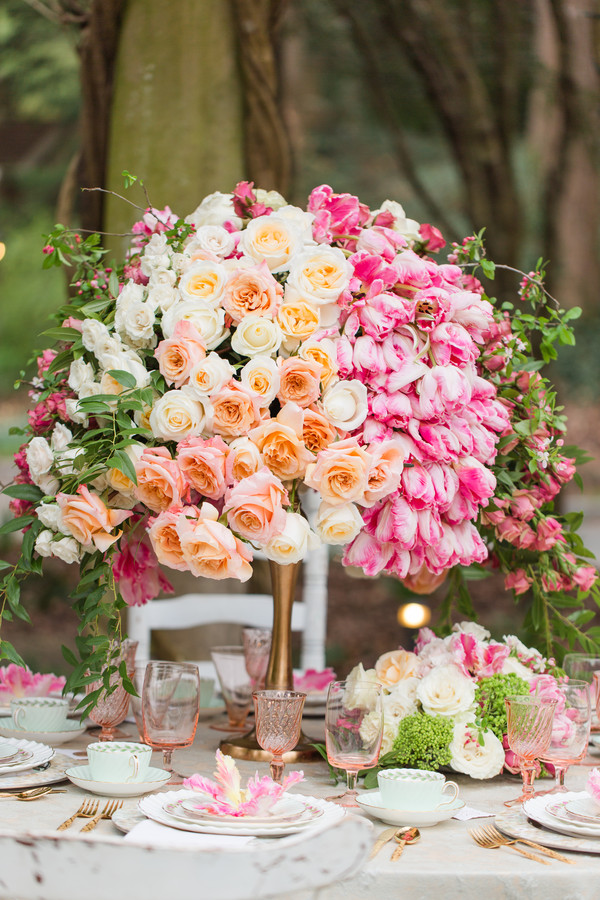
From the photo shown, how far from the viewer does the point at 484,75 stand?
5.50 metres

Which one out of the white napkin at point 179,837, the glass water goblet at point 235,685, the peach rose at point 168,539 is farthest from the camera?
the glass water goblet at point 235,685

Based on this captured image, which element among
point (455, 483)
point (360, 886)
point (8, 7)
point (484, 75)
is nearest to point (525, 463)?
point (455, 483)

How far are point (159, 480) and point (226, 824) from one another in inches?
16.5

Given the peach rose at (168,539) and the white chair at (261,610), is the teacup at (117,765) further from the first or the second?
the white chair at (261,610)

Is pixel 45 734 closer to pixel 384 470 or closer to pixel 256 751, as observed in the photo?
Result: pixel 256 751

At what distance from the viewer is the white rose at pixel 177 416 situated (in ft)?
4.25

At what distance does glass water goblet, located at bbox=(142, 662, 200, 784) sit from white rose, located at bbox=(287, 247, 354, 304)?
0.51 m

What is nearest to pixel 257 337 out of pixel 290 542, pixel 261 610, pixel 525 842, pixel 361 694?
pixel 290 542

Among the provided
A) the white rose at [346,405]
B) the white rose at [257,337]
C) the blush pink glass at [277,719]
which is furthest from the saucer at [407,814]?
the white rose at [257,337]

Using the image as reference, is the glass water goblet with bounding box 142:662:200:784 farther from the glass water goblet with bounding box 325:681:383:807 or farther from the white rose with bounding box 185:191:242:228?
the white rose with bounding box 185:191:242:228

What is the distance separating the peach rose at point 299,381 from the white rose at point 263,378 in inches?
0.4

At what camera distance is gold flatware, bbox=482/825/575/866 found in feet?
3.52

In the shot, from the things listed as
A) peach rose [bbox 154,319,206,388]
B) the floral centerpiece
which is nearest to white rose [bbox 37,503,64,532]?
the floral centerpiece

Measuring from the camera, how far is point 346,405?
1324 millimetres
